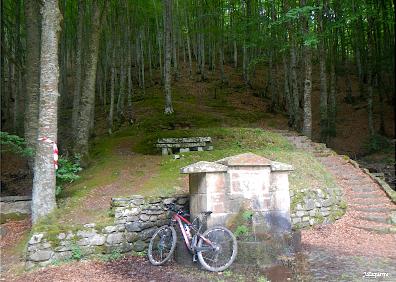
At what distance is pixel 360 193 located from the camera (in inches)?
408

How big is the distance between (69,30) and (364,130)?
17.9 metres

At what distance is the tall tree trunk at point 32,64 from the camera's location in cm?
984

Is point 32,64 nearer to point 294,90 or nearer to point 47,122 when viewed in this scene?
point 47,122

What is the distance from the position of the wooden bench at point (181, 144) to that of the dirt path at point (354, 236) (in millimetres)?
3908

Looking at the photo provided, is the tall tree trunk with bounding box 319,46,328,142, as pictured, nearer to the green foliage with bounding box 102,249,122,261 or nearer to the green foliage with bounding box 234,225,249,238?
the green foliage with bounding box 234,225,249,238

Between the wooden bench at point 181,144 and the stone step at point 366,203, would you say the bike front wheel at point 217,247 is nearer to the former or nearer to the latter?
the stone step at point 366,203

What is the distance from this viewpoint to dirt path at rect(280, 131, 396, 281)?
591 centimetres

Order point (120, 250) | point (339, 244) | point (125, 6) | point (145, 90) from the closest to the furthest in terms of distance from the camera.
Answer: point (120, 250), point (339, 244), point (125, 6), point (145, 90)

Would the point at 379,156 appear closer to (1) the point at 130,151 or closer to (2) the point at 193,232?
(1) the point at 130,151

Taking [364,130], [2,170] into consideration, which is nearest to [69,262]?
[2,170]

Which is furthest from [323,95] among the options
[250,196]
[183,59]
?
[183,59]

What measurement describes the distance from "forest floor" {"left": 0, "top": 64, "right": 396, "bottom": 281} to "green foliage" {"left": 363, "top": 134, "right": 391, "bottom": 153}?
0.46 meters

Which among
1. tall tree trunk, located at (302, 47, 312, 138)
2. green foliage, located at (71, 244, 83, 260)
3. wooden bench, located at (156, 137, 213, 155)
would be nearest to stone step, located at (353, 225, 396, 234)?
wooden bench, located at (156, 137, 213, 155)

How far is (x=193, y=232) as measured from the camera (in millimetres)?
6359
